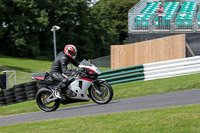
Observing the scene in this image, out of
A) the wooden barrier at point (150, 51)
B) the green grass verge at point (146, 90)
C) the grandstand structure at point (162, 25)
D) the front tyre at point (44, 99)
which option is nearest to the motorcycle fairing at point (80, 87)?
the front tyre at point (44, 99)

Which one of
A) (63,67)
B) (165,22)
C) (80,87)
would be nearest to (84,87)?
(80,87)

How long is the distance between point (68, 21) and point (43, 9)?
3515mm

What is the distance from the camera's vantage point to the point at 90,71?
9562mm

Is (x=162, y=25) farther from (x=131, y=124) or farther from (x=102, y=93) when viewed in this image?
(x=131, y=124)

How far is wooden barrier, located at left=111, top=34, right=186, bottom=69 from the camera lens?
17.2 m

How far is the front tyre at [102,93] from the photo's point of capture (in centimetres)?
960

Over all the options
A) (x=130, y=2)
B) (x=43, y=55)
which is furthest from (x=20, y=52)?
(x=130, y=2)

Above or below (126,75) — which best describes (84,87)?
below

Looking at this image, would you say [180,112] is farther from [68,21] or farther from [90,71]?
[68,21]

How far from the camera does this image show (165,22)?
20.3 metres

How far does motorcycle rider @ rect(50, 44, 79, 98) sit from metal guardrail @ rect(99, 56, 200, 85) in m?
6.07

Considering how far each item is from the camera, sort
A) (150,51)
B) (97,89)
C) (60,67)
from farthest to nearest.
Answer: (150,51), (60,67), (97,89)

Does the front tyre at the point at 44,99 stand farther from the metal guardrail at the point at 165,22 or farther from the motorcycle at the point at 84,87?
the metal guardrail at the point at 165,22

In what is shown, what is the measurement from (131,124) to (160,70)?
364 inches
